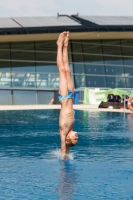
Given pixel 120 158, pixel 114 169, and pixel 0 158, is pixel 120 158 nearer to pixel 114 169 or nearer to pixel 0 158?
pixel 114 169

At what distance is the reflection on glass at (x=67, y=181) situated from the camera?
733cm

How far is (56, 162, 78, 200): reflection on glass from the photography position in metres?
7.33

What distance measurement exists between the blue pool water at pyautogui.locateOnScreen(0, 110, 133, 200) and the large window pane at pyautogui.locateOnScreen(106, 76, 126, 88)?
2104cm

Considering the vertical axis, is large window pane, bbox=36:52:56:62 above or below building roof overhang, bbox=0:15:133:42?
below

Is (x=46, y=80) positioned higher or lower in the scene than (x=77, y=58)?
lower

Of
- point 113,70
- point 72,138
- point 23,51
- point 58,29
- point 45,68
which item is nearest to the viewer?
point 72,138

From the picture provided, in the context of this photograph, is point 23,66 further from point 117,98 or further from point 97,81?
point 117,98

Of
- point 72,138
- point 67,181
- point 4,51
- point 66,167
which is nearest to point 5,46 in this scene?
point 4,51

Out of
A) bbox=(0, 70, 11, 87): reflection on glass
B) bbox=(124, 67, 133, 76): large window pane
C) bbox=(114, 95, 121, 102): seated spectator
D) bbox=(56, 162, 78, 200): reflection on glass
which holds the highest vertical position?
bbox=(124, 67, 133, 76): large window pane

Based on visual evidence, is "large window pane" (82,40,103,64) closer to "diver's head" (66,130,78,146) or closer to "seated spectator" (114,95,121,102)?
"seated spectator" (114,95,121,102)

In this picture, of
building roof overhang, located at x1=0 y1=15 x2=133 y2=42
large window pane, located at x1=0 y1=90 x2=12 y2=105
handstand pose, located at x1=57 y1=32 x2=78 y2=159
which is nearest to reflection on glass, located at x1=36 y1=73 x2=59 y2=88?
large window pane, located at x1=0 y1=90 x2=12 y2=105

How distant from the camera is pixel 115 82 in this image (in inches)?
1463

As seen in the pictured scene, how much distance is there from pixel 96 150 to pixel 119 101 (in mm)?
17880

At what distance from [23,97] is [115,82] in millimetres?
6711
